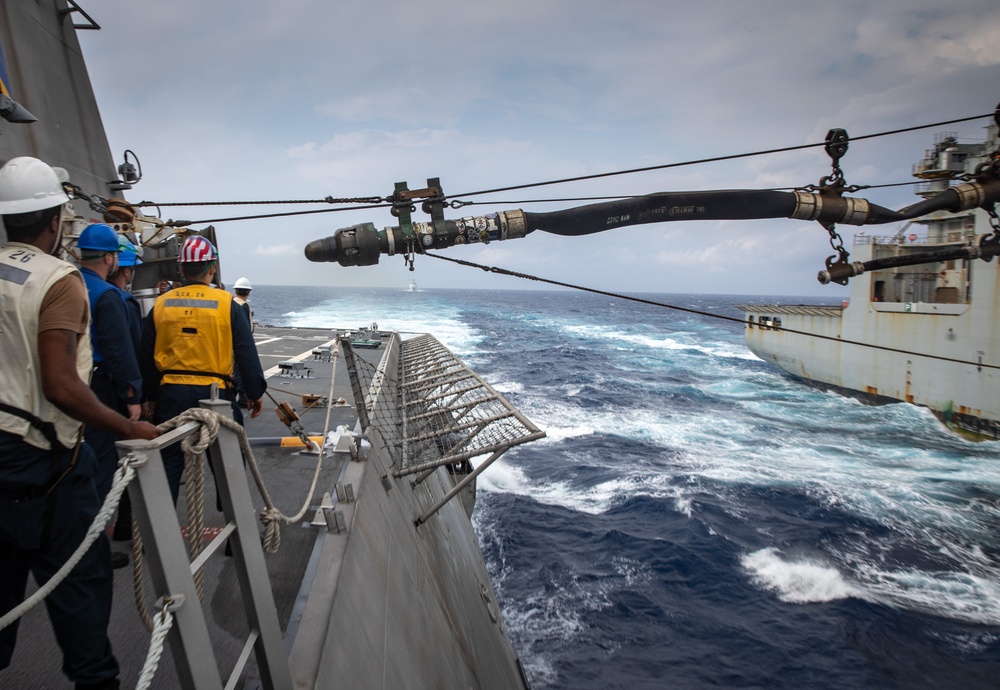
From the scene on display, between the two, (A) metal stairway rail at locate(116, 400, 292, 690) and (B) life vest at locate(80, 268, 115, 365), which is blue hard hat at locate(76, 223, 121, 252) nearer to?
(B) life vest at locate(80, 268, 115, 365)

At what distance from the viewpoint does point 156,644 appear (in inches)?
68.7

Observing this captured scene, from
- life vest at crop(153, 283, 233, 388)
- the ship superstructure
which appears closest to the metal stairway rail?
the ship superstructure

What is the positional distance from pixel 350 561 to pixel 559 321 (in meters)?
76.3

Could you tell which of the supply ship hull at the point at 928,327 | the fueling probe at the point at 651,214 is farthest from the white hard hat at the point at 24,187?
the supply ship hull at the point at 928,327

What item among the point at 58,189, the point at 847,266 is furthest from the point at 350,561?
the point at 847,266

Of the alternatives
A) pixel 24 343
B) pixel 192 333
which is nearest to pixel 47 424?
pixel 24 343

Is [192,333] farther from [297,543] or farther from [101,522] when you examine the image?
[101,522]

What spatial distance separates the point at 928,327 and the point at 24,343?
116 feet

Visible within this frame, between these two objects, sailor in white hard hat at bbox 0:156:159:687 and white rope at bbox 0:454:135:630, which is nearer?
white rope at bbox 0:454:135:630

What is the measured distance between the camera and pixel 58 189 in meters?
2.72

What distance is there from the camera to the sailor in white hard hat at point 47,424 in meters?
2.39

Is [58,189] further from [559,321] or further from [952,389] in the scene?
[559,321]

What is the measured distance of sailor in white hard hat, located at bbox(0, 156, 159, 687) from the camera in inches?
94.3

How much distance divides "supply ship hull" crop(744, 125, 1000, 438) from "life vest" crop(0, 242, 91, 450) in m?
25.7
